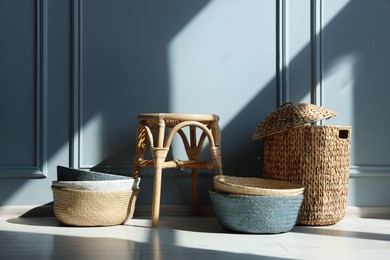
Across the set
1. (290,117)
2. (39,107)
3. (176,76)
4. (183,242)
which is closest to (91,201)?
(183,242)

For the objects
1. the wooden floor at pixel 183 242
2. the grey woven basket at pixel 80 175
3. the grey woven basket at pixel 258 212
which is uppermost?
the grey woven basket at pixel 80 175

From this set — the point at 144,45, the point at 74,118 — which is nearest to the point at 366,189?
the point at 144,45

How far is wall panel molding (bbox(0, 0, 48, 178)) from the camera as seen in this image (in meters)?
2.14

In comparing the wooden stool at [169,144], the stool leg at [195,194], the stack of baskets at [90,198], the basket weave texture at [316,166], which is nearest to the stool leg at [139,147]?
the wooden stool at [169,144]

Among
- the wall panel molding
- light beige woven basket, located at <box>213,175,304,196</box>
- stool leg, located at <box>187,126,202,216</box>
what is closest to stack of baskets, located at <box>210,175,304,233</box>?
light beige woven basket, located at <box>213,175,304,196</box>

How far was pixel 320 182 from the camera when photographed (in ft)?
6.30

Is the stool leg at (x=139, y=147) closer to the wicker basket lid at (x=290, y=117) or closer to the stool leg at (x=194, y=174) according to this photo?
the stool leg at (x=194, y=174)

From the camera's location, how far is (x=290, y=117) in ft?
6.21

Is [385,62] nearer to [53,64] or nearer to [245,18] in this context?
[245,18]

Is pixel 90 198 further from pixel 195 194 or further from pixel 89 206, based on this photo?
pixel 195 194

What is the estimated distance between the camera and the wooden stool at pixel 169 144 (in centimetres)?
187

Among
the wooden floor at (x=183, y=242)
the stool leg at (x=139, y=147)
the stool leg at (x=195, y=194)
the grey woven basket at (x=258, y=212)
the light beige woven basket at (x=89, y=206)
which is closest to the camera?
the wooden floor at (x=183, y=242)

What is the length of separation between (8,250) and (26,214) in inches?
27.2

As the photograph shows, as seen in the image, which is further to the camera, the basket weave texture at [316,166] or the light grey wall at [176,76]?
the light grey wall at [176,76]
